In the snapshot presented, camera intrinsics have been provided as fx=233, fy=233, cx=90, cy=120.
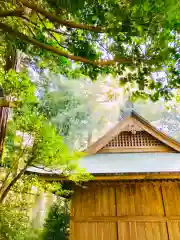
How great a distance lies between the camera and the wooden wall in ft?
17.2

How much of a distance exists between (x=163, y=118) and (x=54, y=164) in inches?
1061

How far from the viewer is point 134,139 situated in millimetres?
6996

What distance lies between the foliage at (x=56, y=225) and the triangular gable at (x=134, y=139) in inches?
191

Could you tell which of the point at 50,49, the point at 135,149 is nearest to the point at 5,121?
the point at 50,49

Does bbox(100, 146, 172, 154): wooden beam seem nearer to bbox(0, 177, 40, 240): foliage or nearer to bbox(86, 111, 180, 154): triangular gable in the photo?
bbox(86, 111, 180, 154): triangular gable

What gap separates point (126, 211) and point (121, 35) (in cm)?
423

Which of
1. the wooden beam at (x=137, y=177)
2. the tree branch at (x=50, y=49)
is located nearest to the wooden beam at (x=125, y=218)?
the wooden beam at (x=137, y=177)

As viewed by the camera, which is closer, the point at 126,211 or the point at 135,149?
the point at 126,211

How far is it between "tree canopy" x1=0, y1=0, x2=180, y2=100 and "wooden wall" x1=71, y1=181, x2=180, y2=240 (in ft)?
11.0

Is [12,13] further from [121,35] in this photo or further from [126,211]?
[126,211]

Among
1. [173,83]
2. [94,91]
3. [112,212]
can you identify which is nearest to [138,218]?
[112,212]

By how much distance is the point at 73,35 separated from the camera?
311 cm

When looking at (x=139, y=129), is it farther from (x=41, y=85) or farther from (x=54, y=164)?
(x=41, y=85)

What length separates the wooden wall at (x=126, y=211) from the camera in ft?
17.2
